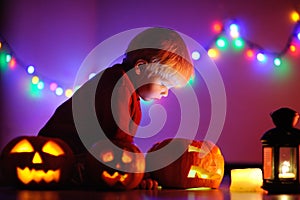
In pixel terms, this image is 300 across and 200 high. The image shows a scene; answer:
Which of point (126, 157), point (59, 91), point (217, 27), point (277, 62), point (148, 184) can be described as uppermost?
point (217, 27)

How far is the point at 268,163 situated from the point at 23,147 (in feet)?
2.84

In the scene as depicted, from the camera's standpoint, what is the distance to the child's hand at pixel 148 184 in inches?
71.2

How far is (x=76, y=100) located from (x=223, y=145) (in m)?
1.15

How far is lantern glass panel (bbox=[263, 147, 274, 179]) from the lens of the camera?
174 cm

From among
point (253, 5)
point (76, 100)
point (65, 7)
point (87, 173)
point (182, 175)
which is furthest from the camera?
point (253, 5)

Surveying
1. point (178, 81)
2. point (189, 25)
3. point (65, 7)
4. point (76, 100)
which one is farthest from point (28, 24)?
point (189, 25)

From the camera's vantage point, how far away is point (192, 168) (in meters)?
1.85

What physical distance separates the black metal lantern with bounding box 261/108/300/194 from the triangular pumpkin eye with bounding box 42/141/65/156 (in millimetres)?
732

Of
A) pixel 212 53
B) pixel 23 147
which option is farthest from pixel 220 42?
pixel 23 147

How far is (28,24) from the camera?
7.73ft

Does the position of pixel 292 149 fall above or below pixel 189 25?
below

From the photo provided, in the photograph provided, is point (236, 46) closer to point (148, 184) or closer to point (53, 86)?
point (53, 86)

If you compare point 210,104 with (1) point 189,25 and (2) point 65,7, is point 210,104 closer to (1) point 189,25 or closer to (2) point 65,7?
(1) point 189,25

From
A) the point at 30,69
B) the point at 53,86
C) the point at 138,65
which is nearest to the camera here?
the point at 138,65
